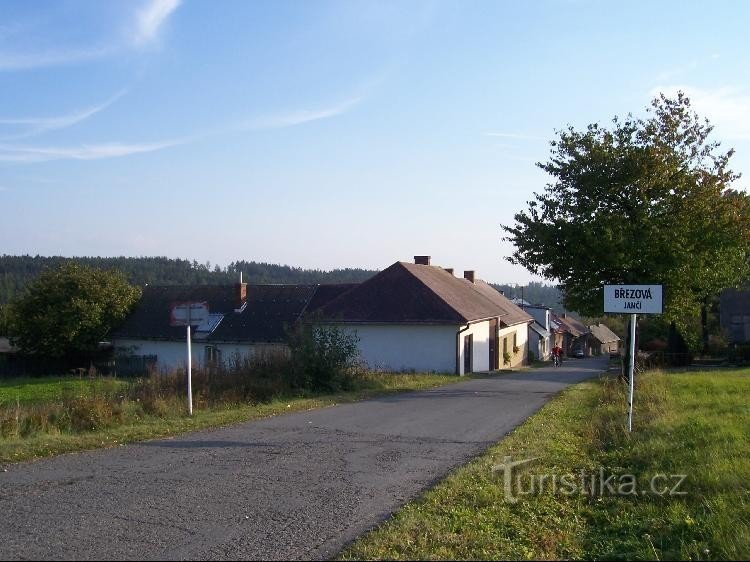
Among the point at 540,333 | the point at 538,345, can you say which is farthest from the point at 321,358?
the point at 538,345

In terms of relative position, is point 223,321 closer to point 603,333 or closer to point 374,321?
point 374,321

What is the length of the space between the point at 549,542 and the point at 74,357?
4772 centimetres

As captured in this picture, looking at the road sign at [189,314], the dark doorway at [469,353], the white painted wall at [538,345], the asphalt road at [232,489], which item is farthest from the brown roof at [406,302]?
the white painted wall at [538,345]

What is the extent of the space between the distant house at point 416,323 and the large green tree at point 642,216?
10016 millimetres

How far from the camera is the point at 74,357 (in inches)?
1925

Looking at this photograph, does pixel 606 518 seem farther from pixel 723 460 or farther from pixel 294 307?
pixel 294 307

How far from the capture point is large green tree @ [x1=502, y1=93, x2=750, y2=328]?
21.0m

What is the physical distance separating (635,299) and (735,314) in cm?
4180

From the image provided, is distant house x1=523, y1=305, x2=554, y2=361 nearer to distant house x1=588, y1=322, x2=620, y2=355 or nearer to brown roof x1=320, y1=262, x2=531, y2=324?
brown roof x1=320, y1=262, x2=531, y2=324

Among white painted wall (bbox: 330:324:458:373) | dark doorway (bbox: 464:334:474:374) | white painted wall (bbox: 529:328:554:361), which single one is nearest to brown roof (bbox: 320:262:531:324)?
white painted wall (bbox: 330:324:458:373)

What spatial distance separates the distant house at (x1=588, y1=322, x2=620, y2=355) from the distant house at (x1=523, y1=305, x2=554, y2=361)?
23985 mm

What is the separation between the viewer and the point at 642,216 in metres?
21.3

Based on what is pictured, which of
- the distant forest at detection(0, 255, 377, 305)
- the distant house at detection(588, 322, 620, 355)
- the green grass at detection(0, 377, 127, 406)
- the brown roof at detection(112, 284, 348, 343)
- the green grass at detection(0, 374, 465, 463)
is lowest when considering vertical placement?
the distant house at detection(588, 322, 620, 355)

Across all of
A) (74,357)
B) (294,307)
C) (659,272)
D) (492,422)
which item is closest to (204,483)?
(492,422)
